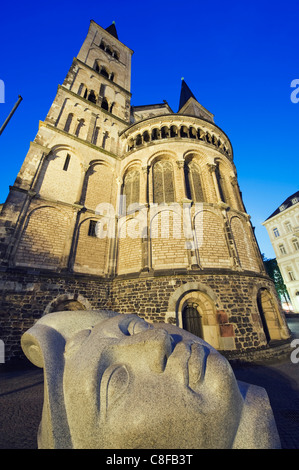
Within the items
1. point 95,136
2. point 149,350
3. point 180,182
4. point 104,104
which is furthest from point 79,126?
point 149,350

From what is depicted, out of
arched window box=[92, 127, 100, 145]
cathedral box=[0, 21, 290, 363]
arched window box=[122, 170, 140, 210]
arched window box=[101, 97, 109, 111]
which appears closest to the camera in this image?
cathedral box=[0, 21, 290, 363]

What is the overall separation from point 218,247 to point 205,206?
8.01 ft

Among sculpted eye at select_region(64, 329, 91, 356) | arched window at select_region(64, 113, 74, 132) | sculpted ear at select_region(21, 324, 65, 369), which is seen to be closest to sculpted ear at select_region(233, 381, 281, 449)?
sculpted eye at select_region(64, 329, 91, 356)

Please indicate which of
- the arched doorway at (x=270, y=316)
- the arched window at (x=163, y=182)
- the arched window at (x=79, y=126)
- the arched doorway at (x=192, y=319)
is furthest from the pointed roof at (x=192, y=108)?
the arched doorway at (x=192, y=319)

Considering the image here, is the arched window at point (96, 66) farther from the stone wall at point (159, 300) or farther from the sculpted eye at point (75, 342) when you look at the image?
the sculpted eye at point (75, 342)

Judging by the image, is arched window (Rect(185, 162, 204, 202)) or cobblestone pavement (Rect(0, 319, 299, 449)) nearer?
cobblestone pavement (Rect(0, 319, 299, 449))

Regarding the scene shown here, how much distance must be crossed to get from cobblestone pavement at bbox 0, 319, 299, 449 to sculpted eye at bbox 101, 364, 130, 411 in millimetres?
2466

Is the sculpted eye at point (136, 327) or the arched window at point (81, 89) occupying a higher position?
the arched window at point (81, 89)

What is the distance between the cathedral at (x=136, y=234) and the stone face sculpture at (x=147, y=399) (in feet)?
20.0

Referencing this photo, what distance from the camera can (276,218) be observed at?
102ft

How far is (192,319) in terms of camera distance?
755cm

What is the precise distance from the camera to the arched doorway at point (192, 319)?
290 inches

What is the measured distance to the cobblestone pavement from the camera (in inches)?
110

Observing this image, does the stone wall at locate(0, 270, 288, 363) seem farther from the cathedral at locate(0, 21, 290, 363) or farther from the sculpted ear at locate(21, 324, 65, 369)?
the sculpted ear at locate(21, 324, 65, 369)
